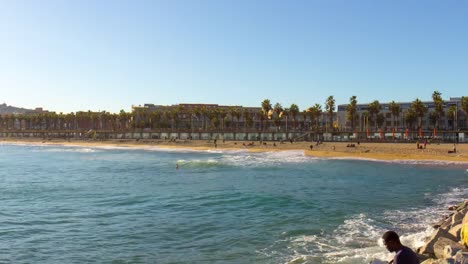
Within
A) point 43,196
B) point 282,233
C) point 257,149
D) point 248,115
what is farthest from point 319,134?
point 282,233

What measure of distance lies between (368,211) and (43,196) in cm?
2154

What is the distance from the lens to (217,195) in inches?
1192

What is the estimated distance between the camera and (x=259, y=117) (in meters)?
158

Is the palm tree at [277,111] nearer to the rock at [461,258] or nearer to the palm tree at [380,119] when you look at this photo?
the palm tree at [380,119]

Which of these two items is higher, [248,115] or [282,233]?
[248,115]

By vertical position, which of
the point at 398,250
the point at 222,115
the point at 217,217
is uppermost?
the point at 222,115

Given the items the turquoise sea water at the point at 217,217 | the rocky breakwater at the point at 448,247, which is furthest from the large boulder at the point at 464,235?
the turquoise sea water at the point at 217,217

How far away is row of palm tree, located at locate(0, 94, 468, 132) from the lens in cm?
11075

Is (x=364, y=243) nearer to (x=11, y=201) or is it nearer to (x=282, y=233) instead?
(x=282, y=233)

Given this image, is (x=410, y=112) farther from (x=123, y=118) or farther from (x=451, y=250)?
(x=123, y=118)

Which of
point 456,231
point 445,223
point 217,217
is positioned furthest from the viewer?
point 217,217

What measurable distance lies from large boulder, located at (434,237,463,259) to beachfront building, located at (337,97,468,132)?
334ft

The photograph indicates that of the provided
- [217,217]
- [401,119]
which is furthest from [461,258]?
[401,119]

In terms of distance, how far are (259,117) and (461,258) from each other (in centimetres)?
14827
